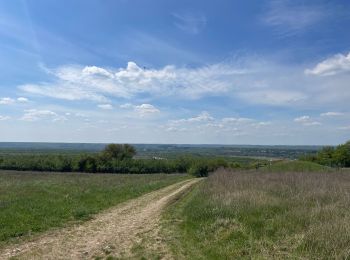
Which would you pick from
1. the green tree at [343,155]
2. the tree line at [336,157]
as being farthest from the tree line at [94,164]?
the green tree at [343,155]

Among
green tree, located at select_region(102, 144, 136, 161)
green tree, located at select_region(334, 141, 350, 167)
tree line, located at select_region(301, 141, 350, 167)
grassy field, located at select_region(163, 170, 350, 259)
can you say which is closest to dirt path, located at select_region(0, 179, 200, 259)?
grassy field, located at select_region(163, 170, 350, 259)

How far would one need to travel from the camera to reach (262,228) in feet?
35.9

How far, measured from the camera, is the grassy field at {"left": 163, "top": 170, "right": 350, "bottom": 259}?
8.81 m

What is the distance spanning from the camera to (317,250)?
8.45 metres

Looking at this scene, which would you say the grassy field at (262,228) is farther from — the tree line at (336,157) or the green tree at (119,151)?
the green tree at (119,151)

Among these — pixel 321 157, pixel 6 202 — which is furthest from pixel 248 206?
pixel 321 157

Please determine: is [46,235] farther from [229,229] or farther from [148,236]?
[229,229]

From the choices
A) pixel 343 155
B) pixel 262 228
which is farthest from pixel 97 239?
pixel 343 155

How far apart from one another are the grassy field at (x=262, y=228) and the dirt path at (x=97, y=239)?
2.47 feet

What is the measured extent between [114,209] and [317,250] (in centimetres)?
1106

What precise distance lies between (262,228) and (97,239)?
4.52m

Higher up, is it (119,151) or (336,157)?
(119,151)

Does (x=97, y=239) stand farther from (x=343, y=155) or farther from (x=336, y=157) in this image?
(x=343, y=155)

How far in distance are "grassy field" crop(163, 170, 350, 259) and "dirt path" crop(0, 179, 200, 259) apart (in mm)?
754
